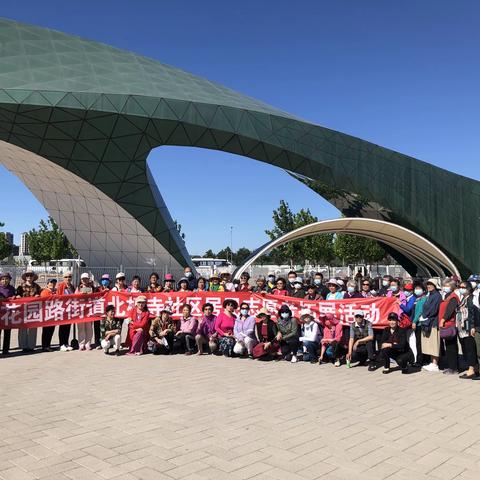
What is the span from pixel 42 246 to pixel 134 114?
45.8m

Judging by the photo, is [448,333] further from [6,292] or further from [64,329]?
[6,292]

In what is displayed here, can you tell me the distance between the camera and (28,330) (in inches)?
416

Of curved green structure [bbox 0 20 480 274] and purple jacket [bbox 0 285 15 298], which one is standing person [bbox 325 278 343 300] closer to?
purple jacket [bbox 0 285 15 298]

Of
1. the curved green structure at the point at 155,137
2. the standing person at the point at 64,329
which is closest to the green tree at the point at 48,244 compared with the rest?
the curved green structure at the point at 155,137

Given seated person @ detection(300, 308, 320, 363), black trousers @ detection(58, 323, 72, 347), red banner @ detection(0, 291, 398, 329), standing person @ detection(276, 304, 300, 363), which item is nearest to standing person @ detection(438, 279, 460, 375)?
red banner @ detection(0, 291, 398, 329)

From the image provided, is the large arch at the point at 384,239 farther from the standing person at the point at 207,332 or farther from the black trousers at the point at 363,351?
the black trousers at the point at 363,351

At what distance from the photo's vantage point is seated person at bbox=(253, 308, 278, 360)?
958cm

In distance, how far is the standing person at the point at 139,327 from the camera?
10266mm

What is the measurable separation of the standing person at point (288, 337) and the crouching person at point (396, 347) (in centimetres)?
173

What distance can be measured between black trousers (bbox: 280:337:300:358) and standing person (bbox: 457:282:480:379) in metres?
3.07

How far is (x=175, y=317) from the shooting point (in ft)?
35.4

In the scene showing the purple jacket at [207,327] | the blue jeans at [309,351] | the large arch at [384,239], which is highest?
the large arch at [384,239]

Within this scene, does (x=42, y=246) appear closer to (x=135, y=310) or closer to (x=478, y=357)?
(x=135, y=310)

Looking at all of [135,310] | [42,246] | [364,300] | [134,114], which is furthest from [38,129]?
[42,246]
